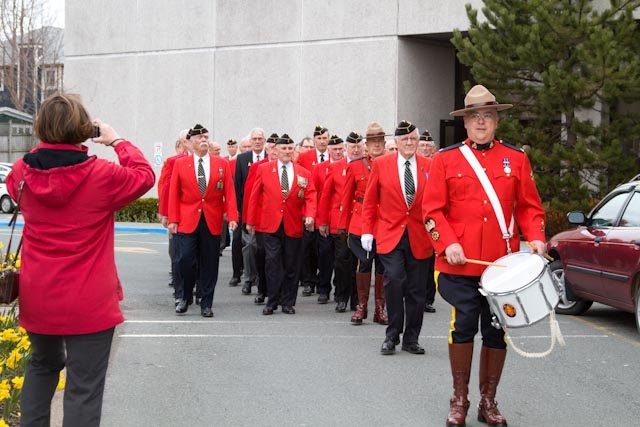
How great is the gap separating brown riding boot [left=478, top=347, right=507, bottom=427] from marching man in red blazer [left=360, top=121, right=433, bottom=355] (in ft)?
8.55

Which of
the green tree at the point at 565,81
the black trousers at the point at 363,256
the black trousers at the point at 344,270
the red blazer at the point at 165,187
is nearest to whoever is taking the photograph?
the black trousers at the point at 363,256

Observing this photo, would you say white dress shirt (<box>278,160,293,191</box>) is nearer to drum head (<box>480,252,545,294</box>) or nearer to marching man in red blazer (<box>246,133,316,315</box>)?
marching man in red blazer (<box>246,133,316,315</box>)

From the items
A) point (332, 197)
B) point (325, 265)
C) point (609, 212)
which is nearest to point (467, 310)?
point (609, 212)

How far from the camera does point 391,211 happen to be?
9797 mm

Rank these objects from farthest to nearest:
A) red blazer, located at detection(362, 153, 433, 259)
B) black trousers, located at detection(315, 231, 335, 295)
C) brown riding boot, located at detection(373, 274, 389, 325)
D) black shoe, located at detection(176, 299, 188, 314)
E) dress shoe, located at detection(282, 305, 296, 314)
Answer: black trousers, located at detection(315, 231, 335, 295)
dress shoe, located at detection(282, 305, 296, 314)
black shoe, located at detection(176, 299, 188, 314)
brown riding boot, located at detection(373, 274, 389, 325)
red blazer, located at detection(362, 153, 433, 259)

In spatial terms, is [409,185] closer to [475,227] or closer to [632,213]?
[632,213]

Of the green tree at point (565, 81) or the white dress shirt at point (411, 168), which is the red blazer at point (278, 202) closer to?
the white dress shirt at point (411, 168)

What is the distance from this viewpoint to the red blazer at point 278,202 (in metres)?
12.6

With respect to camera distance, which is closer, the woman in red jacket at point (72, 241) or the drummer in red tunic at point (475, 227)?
the woman in red jacket at point (72, 241)

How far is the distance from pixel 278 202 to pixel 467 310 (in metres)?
5.94

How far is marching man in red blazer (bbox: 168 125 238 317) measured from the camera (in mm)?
11906

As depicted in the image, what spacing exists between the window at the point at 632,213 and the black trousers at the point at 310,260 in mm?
5032

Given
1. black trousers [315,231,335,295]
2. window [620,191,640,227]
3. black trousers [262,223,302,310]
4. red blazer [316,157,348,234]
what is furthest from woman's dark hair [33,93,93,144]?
black trousers [315,231,335,295]

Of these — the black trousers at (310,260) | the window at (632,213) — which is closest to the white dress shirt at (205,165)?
the black trousers at (310,260)
